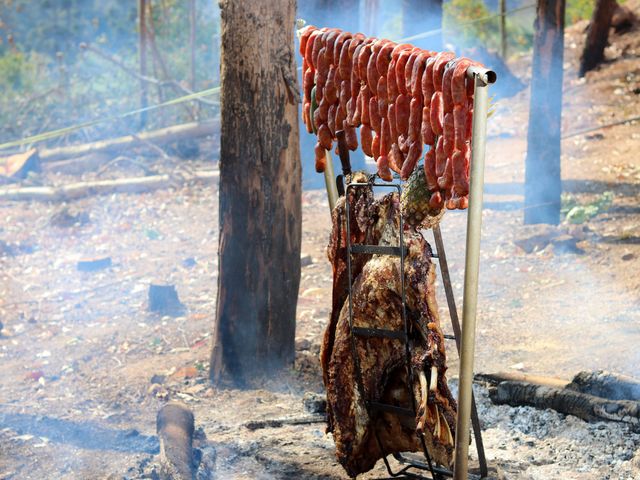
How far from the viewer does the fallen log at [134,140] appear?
43.9 feet

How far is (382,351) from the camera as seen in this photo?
3.61 metres

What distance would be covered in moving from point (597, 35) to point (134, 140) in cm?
866

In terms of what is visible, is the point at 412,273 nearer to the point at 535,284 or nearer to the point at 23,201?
the point at 535,284

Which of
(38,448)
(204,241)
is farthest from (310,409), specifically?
(204,241)

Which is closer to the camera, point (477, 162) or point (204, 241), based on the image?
point (477, 162)

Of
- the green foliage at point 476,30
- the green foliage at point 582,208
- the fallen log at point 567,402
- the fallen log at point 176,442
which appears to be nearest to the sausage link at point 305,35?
the fallen log at point 176,442

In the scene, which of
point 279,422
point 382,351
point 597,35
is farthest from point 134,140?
point 382,351

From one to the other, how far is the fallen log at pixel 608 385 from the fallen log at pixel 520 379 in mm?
109

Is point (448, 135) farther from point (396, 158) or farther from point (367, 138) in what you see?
point (367, 138)

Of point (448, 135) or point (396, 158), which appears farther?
point (396, 158)

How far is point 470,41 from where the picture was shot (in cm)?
1894

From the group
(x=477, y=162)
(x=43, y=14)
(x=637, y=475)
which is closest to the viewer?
(x=477, y=162)

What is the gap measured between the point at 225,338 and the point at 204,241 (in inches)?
170

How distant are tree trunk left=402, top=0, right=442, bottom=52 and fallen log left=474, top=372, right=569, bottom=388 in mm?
8670
